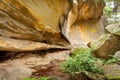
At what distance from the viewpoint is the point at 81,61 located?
797 centimetres

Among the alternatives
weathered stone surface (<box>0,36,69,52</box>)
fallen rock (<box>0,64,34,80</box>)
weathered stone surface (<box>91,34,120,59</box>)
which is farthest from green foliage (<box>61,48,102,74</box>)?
weathered stone surface (<box>0,36,69,52</box>)

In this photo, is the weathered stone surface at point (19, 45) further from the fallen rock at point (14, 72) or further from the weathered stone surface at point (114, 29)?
the weathered stone surface at point (114, 29)

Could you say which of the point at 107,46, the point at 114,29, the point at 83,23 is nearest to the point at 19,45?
the point at 107,46

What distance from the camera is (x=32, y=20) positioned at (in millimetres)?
9852

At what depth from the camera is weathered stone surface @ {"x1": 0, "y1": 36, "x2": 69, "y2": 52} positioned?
9.02 m

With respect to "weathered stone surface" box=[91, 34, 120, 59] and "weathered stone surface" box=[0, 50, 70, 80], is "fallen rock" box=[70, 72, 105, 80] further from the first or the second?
"weathered stone surface" box=[91, 34, 120, 59]

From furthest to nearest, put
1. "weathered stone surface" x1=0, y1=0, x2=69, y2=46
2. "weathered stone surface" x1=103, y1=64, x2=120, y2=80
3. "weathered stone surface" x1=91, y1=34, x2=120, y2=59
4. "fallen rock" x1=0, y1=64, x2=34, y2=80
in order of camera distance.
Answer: "weathered stone surface" x1=91, y1=34, x2=120, y2=59 < "weathered stone surface" x1=0, y1=0, x2=69, y2=46 < "fallen rock" x1=0, y1=64, x2=34, y2=80 < "weathered stone surface" x1=103, y1=64, x2=120, y2=80

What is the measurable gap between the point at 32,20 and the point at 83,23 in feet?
21.4

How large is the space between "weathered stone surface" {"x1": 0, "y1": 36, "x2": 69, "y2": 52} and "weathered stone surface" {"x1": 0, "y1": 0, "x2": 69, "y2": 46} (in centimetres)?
23

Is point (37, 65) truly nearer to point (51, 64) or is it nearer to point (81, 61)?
point (51, 64)

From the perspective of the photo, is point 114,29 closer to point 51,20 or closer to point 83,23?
point 51,20

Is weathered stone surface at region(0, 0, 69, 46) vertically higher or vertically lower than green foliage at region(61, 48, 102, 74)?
higher

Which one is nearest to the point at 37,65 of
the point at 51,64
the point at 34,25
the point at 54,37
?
the point at 51,64

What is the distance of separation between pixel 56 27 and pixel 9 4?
12.0 ft
